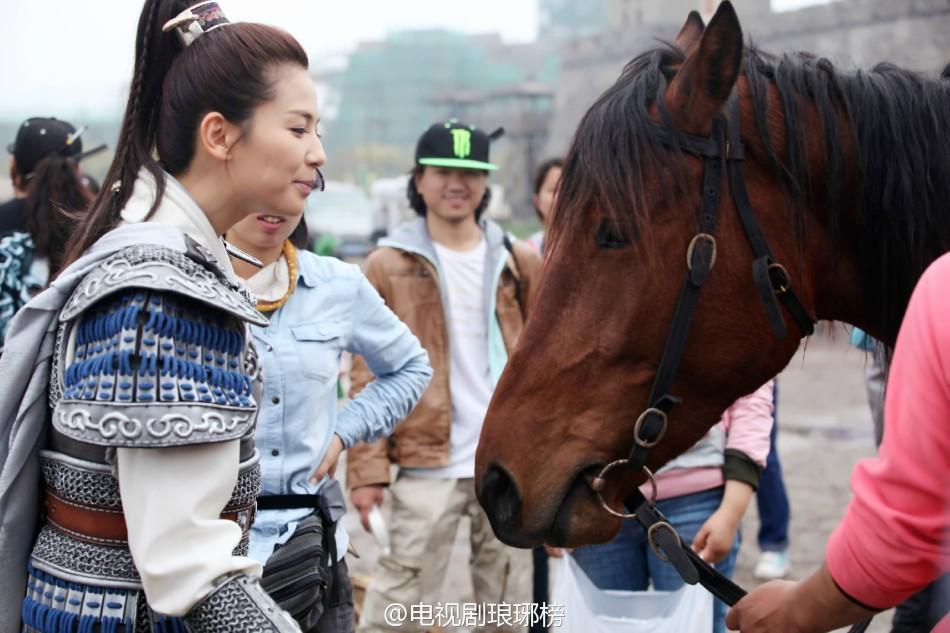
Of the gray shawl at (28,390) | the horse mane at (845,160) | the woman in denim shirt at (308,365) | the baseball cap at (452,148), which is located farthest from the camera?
the baseball cap at (452,148)

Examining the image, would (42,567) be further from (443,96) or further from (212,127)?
(443,96)

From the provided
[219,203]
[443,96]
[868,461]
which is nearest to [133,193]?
[219,203]

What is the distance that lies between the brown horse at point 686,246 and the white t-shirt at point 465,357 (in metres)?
2.06

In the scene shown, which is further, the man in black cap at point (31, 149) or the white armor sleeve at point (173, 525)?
the man in black cap at point (31, 149)

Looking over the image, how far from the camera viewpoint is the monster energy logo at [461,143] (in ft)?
15.2

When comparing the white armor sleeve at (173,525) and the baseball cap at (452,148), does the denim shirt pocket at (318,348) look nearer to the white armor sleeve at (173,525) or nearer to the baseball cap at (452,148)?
the white armor sleeve at (173,525)

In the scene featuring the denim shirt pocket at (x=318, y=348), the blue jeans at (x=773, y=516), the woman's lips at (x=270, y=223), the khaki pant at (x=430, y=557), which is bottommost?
the blue jeans at (x=773, y=516)

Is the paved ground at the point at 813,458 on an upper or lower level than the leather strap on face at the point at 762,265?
lower

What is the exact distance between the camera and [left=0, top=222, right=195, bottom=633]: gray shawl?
68.4 inches

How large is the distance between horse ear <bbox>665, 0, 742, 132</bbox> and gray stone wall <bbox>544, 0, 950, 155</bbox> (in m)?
0.40

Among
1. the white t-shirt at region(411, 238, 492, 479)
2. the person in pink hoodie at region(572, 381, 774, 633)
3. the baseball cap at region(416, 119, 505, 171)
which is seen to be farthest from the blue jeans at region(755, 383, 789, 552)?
the baseball cap at region(416, 119, 505, 171)

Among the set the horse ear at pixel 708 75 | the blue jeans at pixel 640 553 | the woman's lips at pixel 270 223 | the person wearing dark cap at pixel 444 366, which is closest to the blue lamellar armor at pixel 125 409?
the horse ear at pixel 708 75

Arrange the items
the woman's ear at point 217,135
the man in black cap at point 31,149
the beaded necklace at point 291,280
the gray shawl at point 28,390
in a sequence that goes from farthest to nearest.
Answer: the man in black cap at point 31,149 < the beaded necklace at point 291,280 < the woman's ear at point 217,135 < the gray shawl at point 28,390

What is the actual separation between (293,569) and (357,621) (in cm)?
212
